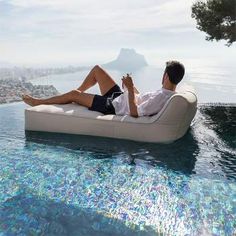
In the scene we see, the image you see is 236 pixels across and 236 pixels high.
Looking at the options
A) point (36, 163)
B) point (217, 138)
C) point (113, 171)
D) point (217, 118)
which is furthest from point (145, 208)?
point (217, 118)

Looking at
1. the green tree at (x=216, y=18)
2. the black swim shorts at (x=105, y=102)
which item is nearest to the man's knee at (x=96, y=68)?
the black swim shorts at (x=105, y=102)

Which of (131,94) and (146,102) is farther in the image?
(146,102)

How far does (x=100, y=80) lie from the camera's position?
5.84 m

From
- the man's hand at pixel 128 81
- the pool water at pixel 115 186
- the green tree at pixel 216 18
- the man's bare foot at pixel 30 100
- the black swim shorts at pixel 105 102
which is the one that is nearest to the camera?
the pool water at pixel 115 186

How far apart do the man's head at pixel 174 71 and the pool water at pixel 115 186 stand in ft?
3.28

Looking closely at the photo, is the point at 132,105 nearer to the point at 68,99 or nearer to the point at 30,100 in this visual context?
the point at 68,99

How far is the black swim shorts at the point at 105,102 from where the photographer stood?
538 centimetres

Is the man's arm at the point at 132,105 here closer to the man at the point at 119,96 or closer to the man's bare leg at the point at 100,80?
the man at the point at 119,96

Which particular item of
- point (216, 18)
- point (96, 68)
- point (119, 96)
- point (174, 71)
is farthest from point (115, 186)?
point (216, 18)

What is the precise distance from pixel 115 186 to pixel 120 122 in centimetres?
175

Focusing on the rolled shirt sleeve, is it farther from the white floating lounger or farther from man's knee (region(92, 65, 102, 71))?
man's knee (region(92, 65, 102, 71))

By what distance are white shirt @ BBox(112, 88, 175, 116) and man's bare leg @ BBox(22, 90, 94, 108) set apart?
56 centimetres

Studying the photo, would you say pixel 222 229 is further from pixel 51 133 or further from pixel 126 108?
pixel 51 133

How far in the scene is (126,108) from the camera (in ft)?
17.0
